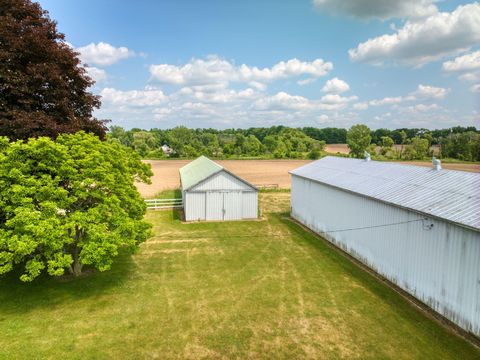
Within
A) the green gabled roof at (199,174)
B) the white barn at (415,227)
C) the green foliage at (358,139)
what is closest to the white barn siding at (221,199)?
the green gabled roof at (199,174)

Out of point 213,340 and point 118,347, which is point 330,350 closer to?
point 213,340

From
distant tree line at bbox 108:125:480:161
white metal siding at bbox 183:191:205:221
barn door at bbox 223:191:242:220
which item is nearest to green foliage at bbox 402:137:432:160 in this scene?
distant tree line at bbox 108:125:480:161

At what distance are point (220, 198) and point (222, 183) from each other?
4.23ft

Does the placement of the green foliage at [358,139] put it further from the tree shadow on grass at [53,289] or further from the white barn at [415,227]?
the tree shadow on grass at [53,289]

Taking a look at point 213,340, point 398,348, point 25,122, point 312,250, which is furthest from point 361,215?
point 25,122

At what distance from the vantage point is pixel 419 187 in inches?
567

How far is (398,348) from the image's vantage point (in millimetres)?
9680

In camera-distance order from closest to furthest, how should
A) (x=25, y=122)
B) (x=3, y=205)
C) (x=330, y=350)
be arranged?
(x=330, y=350) < (x=3, y=205) < (x=25, y=122)

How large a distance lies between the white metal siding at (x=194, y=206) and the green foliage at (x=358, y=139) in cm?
7387

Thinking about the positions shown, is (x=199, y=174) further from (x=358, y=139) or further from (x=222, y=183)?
(x=358, y=139)

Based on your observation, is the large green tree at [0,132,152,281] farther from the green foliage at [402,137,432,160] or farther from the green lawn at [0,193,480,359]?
the green foliage at [402,137,432,160]

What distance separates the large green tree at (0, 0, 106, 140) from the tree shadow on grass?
6892 millimetres

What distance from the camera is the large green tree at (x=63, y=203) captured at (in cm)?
1095

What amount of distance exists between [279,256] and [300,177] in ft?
30.7
